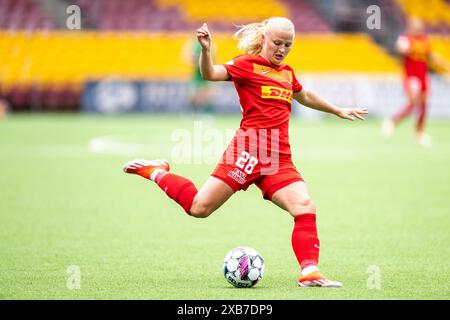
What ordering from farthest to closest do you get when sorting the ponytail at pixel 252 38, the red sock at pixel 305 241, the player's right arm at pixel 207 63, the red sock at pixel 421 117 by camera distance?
the red sock at pixel 421 117, the ponytail at pixel 252 38, the red sock at pixel 305 241, the player's right arm at pixel 207 63

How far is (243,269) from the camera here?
251 inches

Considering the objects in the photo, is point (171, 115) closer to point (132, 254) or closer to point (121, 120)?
point (121, 120)

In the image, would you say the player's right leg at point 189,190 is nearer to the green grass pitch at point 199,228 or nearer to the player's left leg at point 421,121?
the green grass pitch at point 199,228

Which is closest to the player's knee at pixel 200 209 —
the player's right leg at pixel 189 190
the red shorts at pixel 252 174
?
the player's right leg at pixel 189 190

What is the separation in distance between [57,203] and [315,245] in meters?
5.15

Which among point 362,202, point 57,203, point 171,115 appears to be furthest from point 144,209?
point 171,115

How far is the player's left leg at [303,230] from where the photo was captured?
634 centimetres

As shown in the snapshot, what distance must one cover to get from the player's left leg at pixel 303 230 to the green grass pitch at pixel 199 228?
0.16 metres

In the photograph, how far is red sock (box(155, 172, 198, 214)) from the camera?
22.5ft

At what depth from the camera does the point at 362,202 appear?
11219 millimetres

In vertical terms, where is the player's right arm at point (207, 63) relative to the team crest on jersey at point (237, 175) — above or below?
above

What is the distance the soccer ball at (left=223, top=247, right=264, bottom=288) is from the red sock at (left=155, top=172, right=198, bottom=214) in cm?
60

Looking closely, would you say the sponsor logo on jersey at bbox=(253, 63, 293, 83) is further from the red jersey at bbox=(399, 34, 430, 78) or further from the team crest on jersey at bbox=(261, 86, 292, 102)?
the red jersey at bbox=(399, 34, 430, 78)
